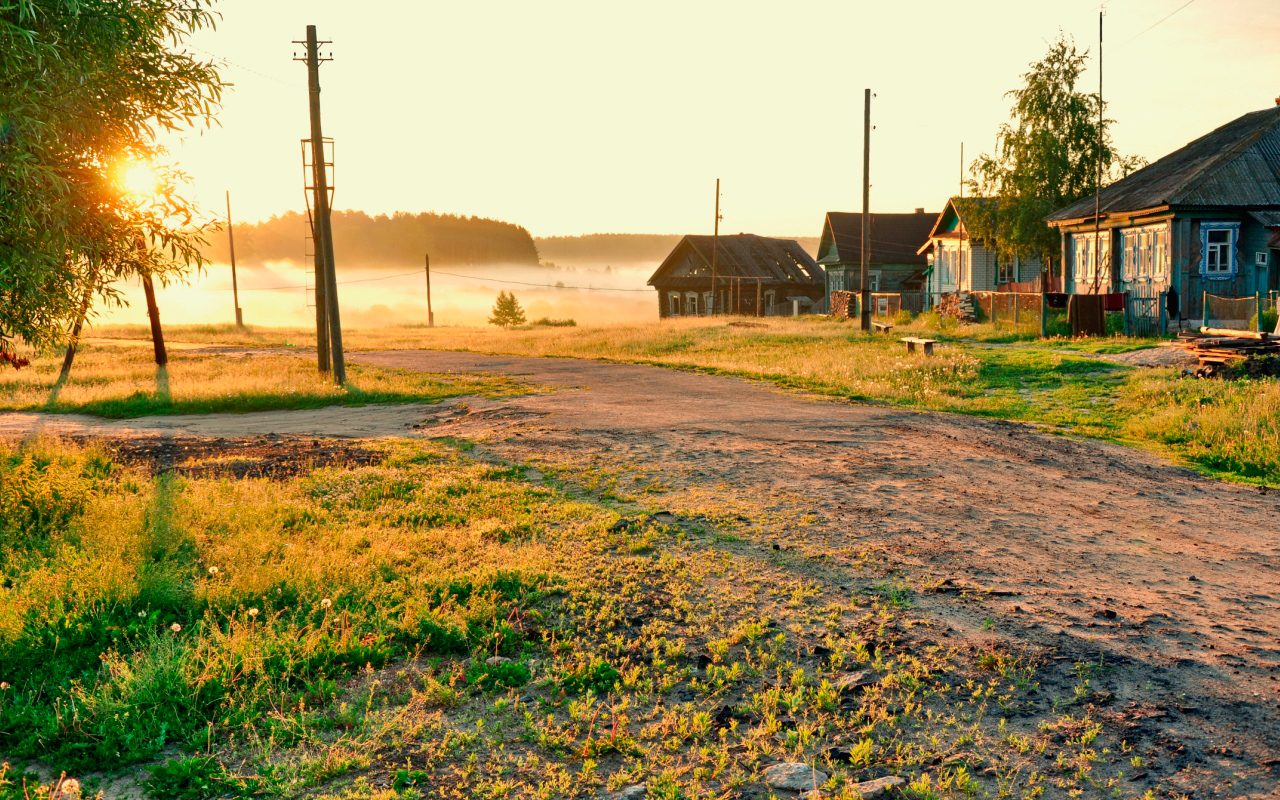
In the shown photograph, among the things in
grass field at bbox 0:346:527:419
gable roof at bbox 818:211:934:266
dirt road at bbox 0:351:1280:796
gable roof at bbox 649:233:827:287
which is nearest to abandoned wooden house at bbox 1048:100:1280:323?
dirt road at bbox 0:351:1280:796

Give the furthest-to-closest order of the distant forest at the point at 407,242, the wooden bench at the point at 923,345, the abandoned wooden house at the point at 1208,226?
1. the distant forest at the point at 407,242
2. the abandoned wooden house at the point at 1208,226
3. the wooden bench at the point at 923,345

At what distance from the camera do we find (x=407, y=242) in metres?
190

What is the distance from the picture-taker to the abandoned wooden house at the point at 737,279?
2221 inches

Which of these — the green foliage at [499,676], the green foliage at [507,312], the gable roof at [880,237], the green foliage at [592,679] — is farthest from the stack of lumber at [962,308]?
the green foliage at [507,312]

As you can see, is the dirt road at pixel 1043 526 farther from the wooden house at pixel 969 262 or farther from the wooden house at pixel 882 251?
the wooden house at pixel 882 251

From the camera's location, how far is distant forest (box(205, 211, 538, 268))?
609ft

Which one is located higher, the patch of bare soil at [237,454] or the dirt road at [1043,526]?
the patch of bare soil at [237,454]

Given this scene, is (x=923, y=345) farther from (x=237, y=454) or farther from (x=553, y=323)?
(x=553, y=323)

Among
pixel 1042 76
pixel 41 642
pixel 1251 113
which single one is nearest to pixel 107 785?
pixel 41 642

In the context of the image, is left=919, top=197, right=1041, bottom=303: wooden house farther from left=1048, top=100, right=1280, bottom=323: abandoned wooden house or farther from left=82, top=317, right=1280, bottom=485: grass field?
left=1048, top=100, right=1280, bottom=323: abandoned wooden house

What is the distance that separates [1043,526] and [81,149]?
1028cm

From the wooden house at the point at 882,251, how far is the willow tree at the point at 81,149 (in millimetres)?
48222

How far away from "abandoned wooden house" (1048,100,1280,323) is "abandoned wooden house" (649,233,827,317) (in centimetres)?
2912

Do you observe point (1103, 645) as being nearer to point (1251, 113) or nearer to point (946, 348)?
point (946, 348)
